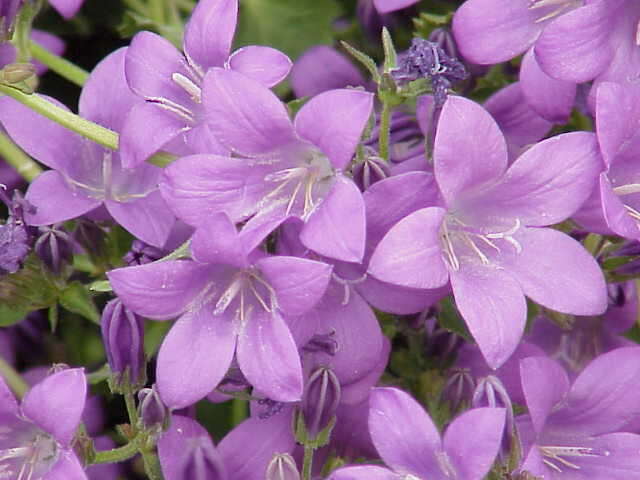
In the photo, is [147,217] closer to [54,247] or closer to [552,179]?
[54,247]

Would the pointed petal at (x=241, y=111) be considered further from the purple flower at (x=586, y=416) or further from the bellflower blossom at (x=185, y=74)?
the purple flower at (x=586, y=416)

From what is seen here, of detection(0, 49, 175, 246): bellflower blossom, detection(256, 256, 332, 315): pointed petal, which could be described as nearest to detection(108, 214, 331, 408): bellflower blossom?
detection(256, 256, 332, 315): pointed petal

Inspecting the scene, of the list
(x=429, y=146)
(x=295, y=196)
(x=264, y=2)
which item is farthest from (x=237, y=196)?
(x=264, y=2)

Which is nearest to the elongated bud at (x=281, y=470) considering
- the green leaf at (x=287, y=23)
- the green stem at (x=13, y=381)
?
the green stem at (x=13, y=381)

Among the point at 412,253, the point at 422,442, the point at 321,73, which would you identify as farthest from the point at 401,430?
the point at 321,73

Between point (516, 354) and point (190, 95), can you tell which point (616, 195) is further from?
point (190, 95)

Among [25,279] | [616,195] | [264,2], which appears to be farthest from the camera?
[264,2]

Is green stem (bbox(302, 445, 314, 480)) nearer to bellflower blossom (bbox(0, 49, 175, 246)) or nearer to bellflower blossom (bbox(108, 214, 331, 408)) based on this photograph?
bellflower blossom (bbox(108, 214, 331, 408))

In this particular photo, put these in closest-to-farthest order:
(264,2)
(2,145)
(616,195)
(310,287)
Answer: (310,287) < (616,195) < (2,145) < (264,2)
